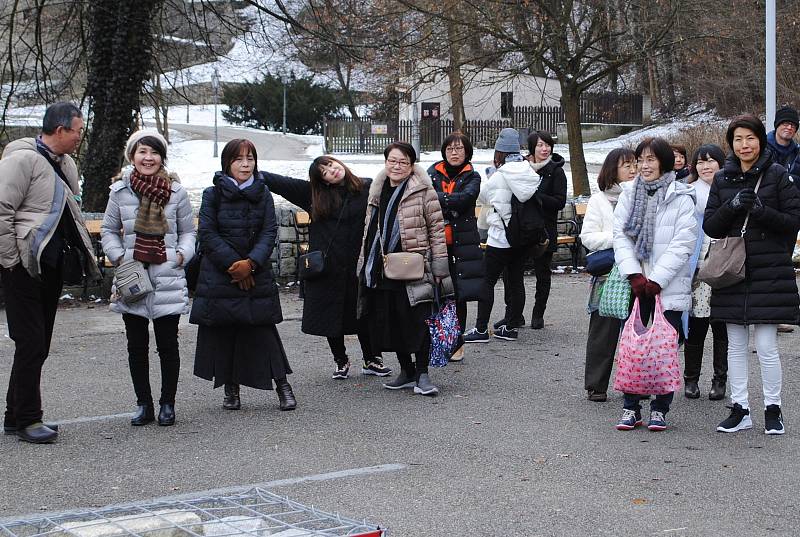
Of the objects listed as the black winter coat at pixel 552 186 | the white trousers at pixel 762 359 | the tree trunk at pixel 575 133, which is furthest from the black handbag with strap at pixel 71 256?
the tree trunk at pixel 575 133

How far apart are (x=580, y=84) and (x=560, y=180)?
462 inches

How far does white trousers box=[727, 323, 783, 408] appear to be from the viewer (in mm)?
6441

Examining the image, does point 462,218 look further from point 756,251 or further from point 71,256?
point 71,256

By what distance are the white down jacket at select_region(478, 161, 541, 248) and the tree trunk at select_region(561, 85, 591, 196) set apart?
39.3 ft

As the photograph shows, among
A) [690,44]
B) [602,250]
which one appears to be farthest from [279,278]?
[690,44]

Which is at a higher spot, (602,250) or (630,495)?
(602,250)

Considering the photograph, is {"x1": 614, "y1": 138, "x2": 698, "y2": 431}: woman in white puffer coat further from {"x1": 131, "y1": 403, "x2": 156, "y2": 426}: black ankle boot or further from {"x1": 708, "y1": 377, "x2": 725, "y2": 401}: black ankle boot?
{"x1": 131, "y1": 403, "x2": 156, "y2": 426}: black ankle boot

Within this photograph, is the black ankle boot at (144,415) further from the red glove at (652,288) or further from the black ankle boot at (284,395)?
the red glove at (652,288)

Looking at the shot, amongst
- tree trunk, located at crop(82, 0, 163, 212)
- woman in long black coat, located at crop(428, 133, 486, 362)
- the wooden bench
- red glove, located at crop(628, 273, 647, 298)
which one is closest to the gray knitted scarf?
red glove, located at crop(628, 273, 647, 298)

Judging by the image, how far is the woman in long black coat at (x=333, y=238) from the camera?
793cm

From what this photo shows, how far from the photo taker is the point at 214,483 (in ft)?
18.2

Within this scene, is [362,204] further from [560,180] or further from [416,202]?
[560,180]

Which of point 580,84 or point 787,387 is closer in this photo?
point 787,387

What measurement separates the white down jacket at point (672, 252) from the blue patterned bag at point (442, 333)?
1575 mm
